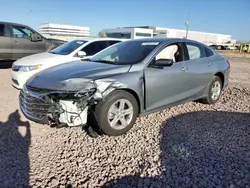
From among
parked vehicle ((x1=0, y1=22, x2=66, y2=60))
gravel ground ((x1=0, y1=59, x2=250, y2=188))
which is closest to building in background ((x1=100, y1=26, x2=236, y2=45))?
parked vehicle ((x1=0, y1=22, x2=66, y2=60))

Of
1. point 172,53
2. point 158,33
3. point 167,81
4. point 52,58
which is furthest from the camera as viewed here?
point 158,33

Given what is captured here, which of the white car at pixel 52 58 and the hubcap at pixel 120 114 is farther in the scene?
the white car at pixel 52 58

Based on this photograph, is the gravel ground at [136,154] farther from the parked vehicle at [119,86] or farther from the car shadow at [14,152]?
the parked vehicle at [119,86]

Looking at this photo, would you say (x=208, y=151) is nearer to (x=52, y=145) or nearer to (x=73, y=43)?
(x=52, y=145)

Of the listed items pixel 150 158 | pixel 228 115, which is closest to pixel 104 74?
pixel 150 158

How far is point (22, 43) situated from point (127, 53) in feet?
20.8

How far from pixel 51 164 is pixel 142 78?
1.81 meters

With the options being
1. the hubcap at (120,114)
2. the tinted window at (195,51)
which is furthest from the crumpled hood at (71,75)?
the tinted window at (195,51)

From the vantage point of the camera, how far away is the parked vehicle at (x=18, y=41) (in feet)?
27.5

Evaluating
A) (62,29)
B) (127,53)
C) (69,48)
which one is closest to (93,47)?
(69,48)

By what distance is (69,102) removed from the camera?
2961 millimetres

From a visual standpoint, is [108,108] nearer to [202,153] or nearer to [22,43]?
[202,153]

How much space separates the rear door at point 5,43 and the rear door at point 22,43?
174 millimetres

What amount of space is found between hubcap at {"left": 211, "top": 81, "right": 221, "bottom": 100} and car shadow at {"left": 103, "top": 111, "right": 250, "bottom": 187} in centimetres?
79
